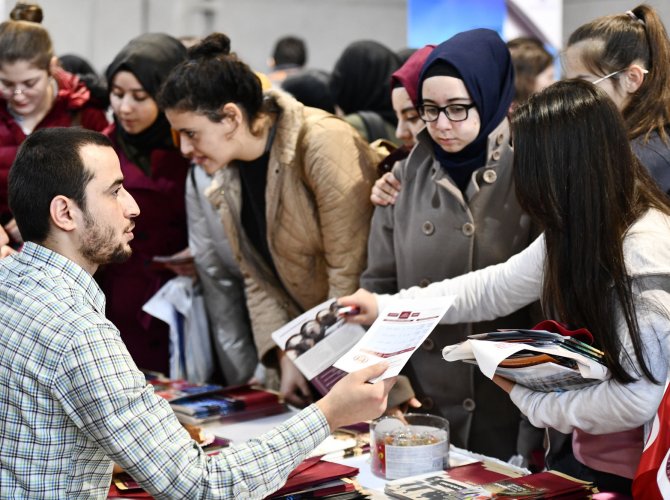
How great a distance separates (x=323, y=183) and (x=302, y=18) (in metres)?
7.08

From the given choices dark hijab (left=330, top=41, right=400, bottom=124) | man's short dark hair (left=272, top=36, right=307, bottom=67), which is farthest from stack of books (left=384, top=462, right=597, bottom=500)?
man's short dark hair (left=272, top=36, right=307, bottom=67)

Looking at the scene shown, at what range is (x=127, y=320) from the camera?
377 centimetres

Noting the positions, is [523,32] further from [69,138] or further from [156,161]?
[69,138]

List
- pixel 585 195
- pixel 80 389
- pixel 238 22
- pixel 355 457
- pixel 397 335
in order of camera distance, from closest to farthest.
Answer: pixel 80 389
pixel 585 195
pixel 397 335
pixel 355 457
pixel 238 22

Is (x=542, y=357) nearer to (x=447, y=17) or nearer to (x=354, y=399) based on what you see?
(x=354, y=399)

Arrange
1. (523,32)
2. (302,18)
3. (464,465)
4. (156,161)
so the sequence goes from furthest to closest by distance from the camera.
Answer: (302,18) → (523,32) → (156,161) → (464,465)

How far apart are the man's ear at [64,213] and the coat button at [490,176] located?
126cm

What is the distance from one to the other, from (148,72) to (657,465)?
8.34ft

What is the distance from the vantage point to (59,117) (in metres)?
3.81

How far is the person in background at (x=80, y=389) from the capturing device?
1.74m

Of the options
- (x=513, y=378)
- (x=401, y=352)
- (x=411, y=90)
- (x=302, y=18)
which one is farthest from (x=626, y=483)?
(x=302, y=18)

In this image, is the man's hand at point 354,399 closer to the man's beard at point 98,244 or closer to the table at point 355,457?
the table at point 355,457

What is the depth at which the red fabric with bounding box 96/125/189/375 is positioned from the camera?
3738 mm

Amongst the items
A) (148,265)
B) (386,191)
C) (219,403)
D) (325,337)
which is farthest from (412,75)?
(148,265)
